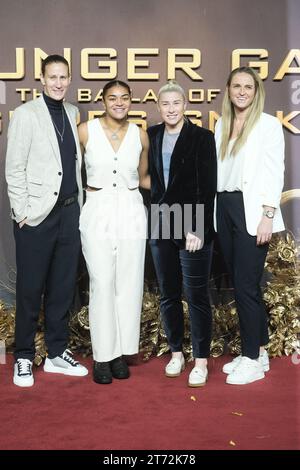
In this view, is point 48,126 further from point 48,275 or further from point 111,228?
point 48,275

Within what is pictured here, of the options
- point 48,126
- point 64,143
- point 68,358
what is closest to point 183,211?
point 64,143

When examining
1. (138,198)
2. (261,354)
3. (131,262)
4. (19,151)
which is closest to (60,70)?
(19,151)

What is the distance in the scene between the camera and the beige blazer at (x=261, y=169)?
3.48 m

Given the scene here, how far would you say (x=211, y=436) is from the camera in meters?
2.86

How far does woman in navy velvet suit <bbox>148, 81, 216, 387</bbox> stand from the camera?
3.45 m

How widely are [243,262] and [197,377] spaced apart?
0.67 metres

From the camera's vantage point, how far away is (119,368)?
372 centimetres

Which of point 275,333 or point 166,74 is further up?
point 166,74

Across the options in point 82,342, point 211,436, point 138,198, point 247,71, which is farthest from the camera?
point 82,342

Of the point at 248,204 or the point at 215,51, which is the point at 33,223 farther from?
the point at 215,51

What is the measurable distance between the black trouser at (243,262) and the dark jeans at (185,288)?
144 mm

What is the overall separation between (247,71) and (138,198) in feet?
2.99

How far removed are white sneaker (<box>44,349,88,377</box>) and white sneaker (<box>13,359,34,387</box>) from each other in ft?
0.62

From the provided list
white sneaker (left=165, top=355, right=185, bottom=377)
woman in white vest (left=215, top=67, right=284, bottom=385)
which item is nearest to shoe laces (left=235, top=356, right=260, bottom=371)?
woman in white vest (left=215, top=67, right=284, bottom=385)
